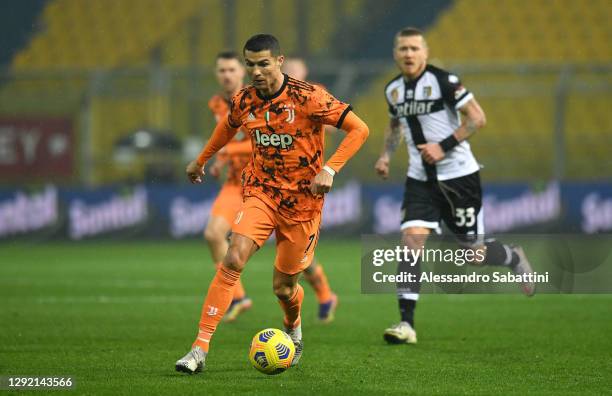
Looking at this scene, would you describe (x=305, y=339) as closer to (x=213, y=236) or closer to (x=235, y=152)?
(x=213, y=236)

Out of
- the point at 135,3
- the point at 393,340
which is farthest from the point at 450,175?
the point at 135,3

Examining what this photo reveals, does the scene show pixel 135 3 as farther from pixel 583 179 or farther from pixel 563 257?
pixel 563 257

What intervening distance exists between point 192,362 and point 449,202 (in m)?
2.92

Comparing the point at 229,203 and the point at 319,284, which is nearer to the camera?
the point at 319,284

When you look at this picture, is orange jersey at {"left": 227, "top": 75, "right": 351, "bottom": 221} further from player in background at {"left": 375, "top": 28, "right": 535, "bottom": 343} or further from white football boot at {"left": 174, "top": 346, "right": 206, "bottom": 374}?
player in background at {"left": 375, "top": 28, "right": 535, "bottom": 343}

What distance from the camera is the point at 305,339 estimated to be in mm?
8102

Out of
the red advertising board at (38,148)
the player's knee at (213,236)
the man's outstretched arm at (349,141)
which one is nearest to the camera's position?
the man's outstretched arm at (349,141)

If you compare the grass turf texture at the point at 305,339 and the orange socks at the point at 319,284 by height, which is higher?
the orange socks at the point at 319,284

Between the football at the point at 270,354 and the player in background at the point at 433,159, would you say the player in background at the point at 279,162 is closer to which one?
the football at the point at 270,354

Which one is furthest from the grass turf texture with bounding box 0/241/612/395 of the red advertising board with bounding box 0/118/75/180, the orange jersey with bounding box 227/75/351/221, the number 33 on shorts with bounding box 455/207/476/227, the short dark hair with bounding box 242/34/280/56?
the red advertising board with bounding box 0/118/75/180

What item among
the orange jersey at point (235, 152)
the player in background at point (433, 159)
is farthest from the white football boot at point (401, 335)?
the orange jersey at point (235, 152)

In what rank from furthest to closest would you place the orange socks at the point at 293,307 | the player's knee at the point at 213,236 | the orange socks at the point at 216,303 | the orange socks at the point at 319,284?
the player's knee at the point at 213,236
the orange socks at the point at 319,284
the orange socks at the point at 293,307
the orange socks at the point at 216,303

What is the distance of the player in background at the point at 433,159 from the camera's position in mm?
7945

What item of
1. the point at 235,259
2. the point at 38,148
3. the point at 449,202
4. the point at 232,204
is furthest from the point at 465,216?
the point at 38,148
